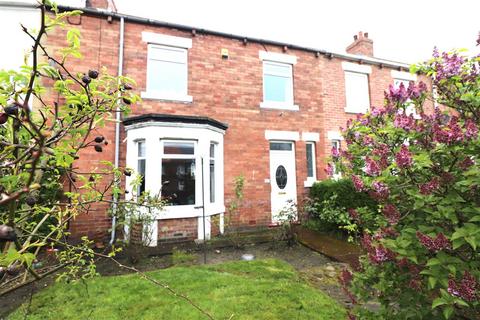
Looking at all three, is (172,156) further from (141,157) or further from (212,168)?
(212,168)

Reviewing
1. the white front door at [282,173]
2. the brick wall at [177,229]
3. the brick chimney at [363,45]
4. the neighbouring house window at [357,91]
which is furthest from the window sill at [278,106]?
the brick chimney at [363,45]

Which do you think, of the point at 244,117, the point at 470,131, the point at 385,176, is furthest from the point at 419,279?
the point at 244,117

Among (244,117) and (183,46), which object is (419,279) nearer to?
(244,117)

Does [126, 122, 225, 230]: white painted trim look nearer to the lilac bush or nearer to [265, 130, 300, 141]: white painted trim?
[265, 130, 300, 141]: white painted trim

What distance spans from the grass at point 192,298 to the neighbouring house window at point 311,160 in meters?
5.37

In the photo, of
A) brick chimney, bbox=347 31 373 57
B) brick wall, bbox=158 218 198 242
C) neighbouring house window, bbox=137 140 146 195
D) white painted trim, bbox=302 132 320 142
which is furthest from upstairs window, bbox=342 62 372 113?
neighbouring house window, bbox=137 140 146 195

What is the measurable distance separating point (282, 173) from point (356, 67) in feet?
17.8

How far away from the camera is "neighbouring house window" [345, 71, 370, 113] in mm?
10680

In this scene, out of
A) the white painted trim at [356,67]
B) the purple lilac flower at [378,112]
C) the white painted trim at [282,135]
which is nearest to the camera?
the purple lilac flower at [378,112]

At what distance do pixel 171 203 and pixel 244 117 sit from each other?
12.0ft

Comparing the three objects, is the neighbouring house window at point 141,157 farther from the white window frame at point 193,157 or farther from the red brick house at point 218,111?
the white window frame at point 193,157

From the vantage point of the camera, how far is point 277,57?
964 centimetres

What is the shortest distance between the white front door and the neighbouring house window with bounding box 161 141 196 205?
2925 mm

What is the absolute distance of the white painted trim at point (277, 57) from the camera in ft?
31.0
